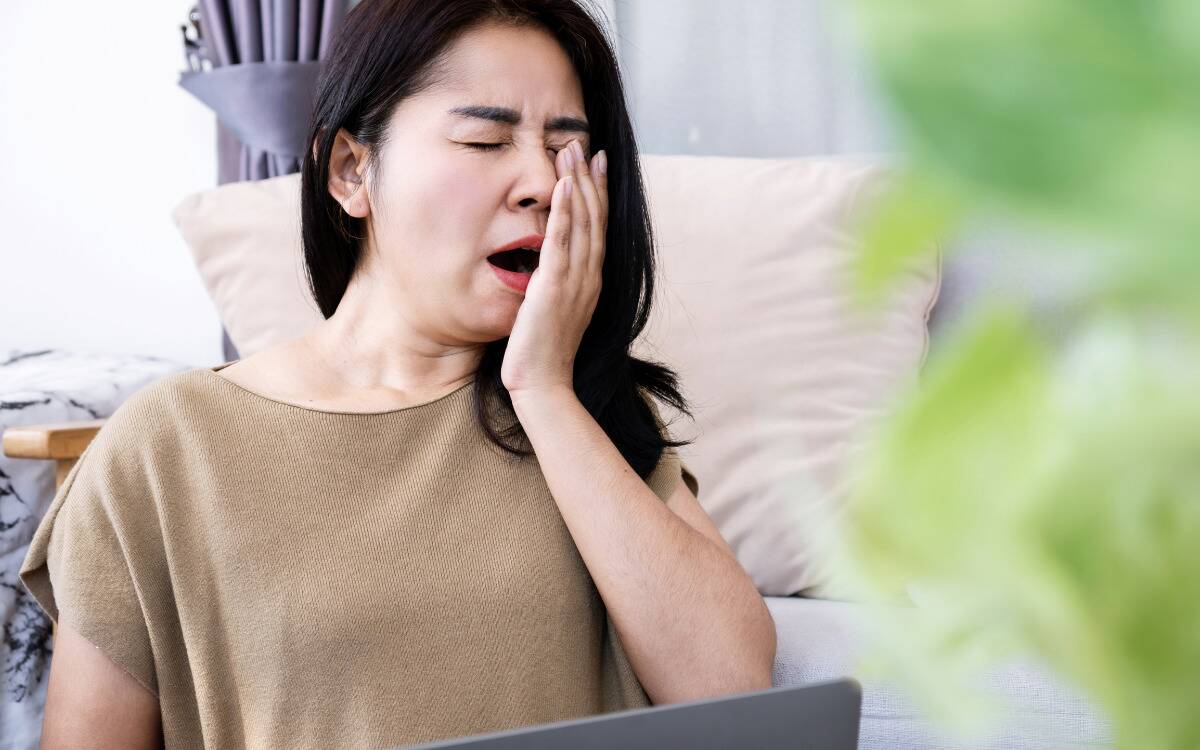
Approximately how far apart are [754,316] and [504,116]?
1.82 ft

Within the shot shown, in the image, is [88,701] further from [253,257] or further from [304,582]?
[253,257]

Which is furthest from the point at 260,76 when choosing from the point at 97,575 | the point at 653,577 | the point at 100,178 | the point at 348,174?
the point at 653,577

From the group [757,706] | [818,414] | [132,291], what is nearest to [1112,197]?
[757,706]

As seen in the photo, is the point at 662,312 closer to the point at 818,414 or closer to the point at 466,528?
the point at 818,414

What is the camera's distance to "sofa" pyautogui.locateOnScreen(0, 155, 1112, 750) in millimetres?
1588

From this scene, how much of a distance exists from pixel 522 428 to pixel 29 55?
2005 millimetres

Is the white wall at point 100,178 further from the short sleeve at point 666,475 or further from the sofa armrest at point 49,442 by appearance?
the short sleeve at point 666,475

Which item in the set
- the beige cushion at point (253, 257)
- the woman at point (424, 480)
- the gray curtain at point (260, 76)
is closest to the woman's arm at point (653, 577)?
the woman at point (424, 480)

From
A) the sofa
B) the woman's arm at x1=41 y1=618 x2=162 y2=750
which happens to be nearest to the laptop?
the woman's arm at x1=41 y1=618 x2=162 y2=750

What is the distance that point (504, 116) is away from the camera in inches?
48.2

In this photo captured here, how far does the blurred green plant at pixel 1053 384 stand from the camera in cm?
15

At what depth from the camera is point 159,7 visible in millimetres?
2648

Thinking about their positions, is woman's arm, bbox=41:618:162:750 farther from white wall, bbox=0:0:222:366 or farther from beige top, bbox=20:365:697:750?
A: white wall, bbox=0:0:222:366

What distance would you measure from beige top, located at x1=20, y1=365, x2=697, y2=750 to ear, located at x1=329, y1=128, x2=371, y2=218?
235 mm
